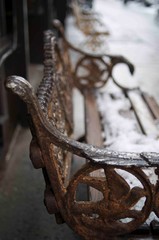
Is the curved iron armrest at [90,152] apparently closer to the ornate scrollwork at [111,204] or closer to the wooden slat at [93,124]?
the ornate scrollwork at [111,204]

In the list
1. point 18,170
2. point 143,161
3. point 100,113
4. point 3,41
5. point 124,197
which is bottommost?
point 18,170

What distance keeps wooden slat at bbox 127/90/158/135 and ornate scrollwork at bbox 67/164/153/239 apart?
126 centimetres

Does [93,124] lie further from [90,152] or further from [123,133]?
[90,152]

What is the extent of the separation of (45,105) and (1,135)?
74.1 inches

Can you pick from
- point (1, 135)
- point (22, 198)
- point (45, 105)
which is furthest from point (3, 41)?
point (45, 105)

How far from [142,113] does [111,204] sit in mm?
1749

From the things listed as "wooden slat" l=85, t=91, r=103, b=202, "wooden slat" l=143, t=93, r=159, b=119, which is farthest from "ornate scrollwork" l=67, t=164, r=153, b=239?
"wooden slat" l=143, t=93, r=159, b=119

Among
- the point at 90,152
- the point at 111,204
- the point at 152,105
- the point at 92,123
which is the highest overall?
the point at 90,152

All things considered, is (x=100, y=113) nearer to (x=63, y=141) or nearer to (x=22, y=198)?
(x=22, y=198)

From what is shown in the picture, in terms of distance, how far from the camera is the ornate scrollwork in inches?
66.8

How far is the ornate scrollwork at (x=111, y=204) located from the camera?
1.70m

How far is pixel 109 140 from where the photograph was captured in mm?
2842

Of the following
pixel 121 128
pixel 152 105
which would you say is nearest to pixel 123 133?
pixel 121 128

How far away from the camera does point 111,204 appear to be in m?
1.75
